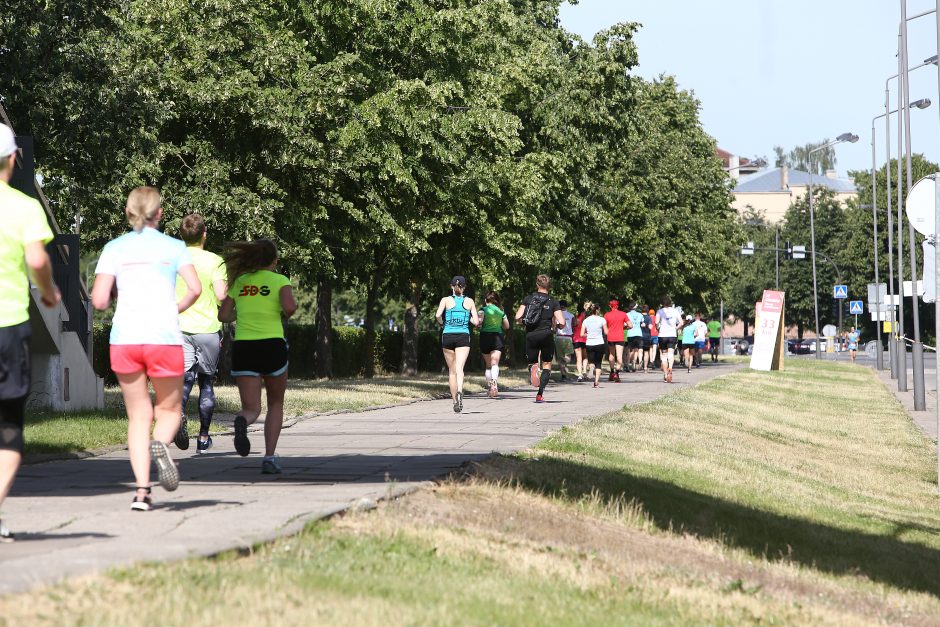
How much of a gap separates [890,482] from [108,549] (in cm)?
1224

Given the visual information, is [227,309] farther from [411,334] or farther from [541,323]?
[411,334]

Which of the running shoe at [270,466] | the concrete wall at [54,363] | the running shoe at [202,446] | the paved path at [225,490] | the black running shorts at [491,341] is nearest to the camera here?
the paved path at [225,490]

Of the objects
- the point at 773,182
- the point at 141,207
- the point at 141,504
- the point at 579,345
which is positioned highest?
the point at 773,182

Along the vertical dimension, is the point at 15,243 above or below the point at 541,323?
above

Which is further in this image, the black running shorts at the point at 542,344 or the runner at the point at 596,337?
the runner at the point at 596,337

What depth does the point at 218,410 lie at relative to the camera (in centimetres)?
1858

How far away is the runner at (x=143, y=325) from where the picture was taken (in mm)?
7840

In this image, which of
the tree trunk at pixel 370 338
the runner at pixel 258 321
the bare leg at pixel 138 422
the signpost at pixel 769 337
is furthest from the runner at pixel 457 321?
the signpost at pixel 769 337

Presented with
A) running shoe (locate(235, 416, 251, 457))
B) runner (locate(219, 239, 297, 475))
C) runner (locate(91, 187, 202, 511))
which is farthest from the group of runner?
runner (locate(91, 187, 202, 511))

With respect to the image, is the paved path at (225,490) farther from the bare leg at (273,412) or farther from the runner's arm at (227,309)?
the runner's arm at (227,309)

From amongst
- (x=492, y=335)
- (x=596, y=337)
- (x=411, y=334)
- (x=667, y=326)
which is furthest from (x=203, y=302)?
(x=411, y=334)

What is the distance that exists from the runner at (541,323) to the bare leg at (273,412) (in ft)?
39.1

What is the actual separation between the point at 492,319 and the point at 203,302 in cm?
1273

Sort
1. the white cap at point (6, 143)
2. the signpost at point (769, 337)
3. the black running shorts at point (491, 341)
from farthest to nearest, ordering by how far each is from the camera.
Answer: the signpost at point (769, 337) < the black running shorts at point (491, 341) < the white cap at point (6, 143)
